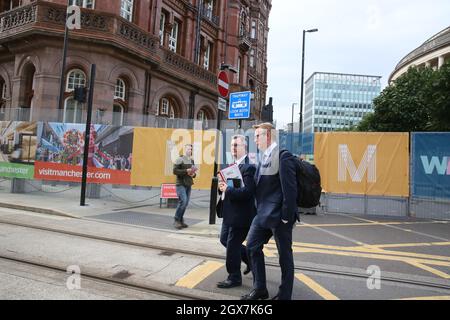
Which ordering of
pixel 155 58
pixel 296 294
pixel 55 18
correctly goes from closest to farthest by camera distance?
pixel 296 294 → pixel 55 18 → pixel 155 58

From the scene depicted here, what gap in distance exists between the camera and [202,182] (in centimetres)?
1223

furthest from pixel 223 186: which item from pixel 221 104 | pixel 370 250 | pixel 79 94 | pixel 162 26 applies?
pixel 162 26

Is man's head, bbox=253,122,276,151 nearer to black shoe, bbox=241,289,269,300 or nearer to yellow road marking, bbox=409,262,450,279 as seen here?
black shoe, bbox=241,289,269,300

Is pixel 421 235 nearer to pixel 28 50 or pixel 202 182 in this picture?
pixel 202 182

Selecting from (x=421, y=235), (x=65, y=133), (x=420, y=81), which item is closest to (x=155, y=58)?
(x=65, y=133)

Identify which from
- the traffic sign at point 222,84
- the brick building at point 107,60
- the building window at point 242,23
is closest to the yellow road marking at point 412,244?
the traffic sign at point 222,84

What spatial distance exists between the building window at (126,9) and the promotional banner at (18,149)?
9.49 meters

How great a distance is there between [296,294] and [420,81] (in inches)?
1157

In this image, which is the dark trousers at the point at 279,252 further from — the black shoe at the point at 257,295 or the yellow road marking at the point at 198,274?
the yellow road marking at the point at 198,274

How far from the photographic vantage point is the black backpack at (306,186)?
387 centimetres

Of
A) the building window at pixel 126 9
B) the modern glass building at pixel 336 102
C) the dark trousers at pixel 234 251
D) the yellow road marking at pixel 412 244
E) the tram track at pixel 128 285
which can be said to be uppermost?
the modern glass building at pixel 336 102

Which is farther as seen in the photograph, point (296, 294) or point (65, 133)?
point (65, 133)

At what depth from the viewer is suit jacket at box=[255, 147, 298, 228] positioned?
377 centimetres

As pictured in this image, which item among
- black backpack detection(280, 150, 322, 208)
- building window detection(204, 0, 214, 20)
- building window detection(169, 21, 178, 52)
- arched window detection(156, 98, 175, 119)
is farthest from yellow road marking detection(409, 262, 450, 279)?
building window detection(204, 0, 214, 20)
